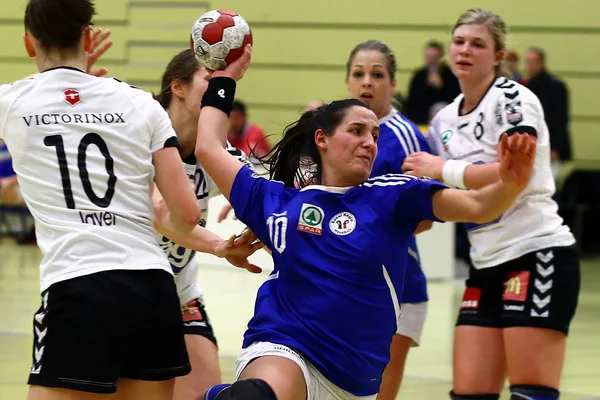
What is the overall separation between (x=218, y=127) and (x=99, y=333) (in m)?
1.06

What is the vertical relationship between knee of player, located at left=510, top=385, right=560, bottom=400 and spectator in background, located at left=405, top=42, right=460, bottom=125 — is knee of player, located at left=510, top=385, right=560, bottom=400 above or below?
below

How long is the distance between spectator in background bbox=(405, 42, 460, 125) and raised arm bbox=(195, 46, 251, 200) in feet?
29.9

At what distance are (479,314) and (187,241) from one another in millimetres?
1504

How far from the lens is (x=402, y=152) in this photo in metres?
4.80

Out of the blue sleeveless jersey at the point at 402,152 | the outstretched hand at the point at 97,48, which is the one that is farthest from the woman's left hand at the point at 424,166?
the outstretched hand at the point at 97,48

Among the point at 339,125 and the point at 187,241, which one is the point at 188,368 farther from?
the point at 339,125

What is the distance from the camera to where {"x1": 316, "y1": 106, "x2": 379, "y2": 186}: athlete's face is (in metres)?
→ 3.83

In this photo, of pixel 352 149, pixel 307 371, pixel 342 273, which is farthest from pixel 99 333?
pixel 352 149

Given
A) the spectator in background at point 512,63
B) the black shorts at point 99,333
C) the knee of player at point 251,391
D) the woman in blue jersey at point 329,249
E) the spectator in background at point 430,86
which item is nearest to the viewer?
the black shorts at point 99,333

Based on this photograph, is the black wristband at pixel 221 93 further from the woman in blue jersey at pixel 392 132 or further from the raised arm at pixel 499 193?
the woman in blue jersey at pixel 392 132

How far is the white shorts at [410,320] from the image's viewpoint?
194 inches

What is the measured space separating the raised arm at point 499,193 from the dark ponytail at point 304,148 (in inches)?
23.0

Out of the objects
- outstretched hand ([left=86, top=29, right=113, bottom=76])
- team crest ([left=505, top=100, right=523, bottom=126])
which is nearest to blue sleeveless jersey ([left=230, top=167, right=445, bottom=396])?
outstretched hand ([left=86, top=29, right=113, bottom=76])

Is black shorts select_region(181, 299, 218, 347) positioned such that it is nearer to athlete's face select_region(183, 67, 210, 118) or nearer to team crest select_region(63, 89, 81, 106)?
athlete's face select_region(183, 67, 210, 118)
